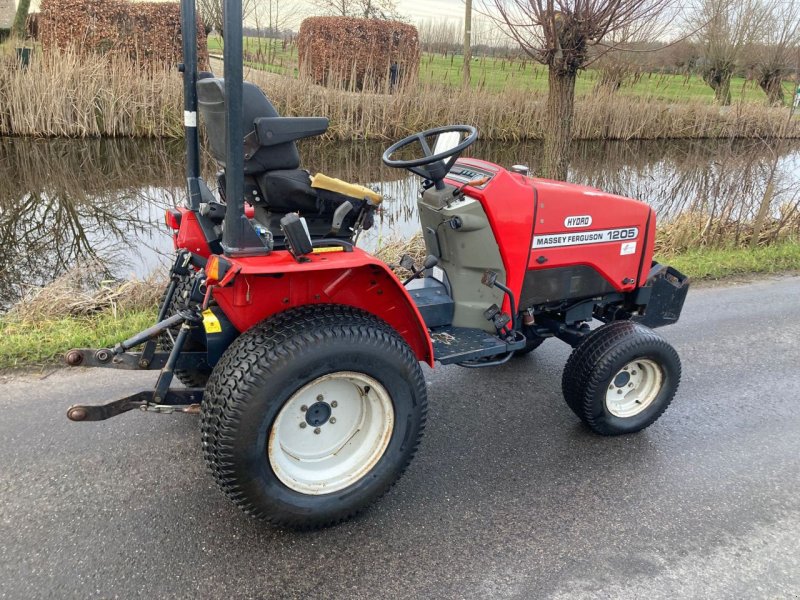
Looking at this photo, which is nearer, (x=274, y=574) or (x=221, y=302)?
(x=274, y=574)

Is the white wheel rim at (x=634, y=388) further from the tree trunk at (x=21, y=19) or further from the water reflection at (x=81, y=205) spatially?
the tree trunk at (x=21, y=19)

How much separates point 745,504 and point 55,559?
250 cm

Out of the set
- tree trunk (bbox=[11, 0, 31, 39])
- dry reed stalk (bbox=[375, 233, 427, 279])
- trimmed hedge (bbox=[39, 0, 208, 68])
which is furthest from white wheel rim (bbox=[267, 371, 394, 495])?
tree trunk (bbox=[11, 0, 31, 39])

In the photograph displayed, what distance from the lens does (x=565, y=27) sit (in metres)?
5.00

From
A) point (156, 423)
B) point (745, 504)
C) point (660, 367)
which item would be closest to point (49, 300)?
point (156, 423)

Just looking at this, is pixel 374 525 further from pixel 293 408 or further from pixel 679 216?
pixel 679 216

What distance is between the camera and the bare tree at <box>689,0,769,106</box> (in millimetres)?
19047

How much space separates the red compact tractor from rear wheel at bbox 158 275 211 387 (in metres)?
0.01

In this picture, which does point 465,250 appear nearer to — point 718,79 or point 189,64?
point 189,64

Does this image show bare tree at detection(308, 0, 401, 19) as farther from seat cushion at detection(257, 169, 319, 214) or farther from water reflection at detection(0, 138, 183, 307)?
seat cushion at detection(257, 169, 319, 214)

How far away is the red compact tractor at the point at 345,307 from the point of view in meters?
2.00

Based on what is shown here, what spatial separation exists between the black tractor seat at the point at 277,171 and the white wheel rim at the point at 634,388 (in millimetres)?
1374

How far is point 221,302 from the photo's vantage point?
2154mm

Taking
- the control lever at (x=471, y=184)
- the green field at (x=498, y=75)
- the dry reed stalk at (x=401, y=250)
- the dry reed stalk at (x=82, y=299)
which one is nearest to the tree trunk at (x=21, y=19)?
the green field at (x=498, y=75)
